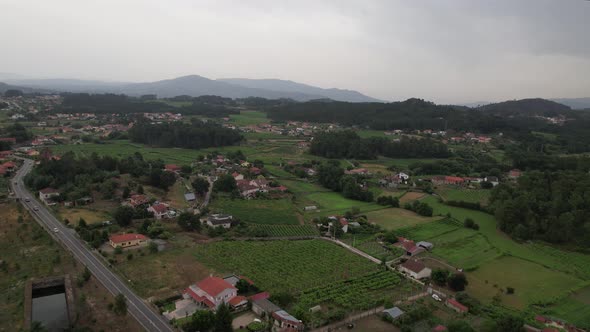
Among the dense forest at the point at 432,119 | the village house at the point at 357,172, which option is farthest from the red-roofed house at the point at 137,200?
the dense forest at the point at 432,119

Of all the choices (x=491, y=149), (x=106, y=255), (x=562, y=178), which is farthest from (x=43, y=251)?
(x=491, y=149)

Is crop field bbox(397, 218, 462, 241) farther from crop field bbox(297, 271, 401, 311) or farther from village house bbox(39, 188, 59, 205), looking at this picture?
village house bbox(39, 188, 59, 205)

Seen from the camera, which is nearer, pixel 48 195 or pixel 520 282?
pixel 520 282

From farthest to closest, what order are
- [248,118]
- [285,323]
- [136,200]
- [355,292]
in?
[248,118] → [136,200] → [355,292] → [285,323]

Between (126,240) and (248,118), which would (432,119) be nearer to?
(248,118)

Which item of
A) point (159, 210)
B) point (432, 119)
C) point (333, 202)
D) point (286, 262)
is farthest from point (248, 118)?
point (286, 262)

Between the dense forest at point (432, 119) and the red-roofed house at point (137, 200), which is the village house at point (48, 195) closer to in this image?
the red-roofed house at point (137, 200)

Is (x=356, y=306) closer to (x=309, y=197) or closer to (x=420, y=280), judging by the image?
(x=420, y=280)
